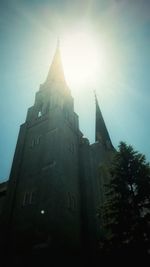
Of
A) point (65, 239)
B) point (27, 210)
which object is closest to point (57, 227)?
point (65, 239)

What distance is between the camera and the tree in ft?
37.5

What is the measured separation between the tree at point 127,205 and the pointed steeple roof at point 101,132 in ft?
50.8

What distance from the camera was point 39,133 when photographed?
68.6 ft

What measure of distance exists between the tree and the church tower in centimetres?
311

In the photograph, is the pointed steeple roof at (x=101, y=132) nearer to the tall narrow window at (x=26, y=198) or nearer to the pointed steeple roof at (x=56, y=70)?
the pointed steeple roof at (x=56, y=70)

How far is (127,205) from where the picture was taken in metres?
12.3

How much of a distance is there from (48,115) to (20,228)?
1020 centimetres

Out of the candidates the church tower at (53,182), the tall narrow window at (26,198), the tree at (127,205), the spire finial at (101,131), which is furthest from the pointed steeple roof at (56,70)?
the tree at (127,205)

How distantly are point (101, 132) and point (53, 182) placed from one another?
58.5ft

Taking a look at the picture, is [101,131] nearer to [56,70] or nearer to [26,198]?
[56,70]

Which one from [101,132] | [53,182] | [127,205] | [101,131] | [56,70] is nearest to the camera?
[127,205]

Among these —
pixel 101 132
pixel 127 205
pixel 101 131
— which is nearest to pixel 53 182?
pixel 127 205

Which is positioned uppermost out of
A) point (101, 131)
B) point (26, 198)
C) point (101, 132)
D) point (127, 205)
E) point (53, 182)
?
→ point (101, 131)

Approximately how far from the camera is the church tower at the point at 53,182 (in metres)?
14.3
